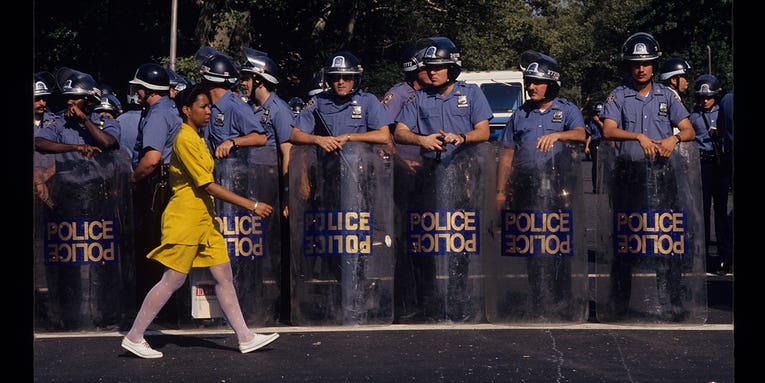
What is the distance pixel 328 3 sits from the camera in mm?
34875

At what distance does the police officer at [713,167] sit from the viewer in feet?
40.1

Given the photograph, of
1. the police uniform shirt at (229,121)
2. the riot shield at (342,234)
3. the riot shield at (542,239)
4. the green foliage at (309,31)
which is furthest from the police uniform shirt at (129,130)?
the green foliage at (309,31)

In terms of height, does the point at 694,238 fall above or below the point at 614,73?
below

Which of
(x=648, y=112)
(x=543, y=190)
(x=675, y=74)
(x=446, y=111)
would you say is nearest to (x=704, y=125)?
(x=675, y=74)

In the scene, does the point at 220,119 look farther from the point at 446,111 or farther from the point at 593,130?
the point at 593,130

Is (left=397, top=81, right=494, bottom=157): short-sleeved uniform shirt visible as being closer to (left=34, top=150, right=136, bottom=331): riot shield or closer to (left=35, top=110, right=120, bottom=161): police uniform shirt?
(left=34, top=150, right=136, bottom=331): riot shield

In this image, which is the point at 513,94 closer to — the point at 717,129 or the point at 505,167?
the point at 717,129

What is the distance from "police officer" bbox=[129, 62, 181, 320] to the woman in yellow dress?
0.97 metres

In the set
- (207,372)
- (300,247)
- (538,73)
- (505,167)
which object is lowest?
(207,372)

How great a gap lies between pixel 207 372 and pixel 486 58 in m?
38.6

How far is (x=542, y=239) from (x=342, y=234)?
4.55ft

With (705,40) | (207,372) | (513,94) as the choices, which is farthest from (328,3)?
(207,372)

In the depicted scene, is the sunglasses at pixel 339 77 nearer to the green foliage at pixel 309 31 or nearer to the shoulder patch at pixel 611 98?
the shoulder patch at pixel 611 98

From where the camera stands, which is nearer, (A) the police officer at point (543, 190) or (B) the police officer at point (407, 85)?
(A) the police officer at point (543, 190)
